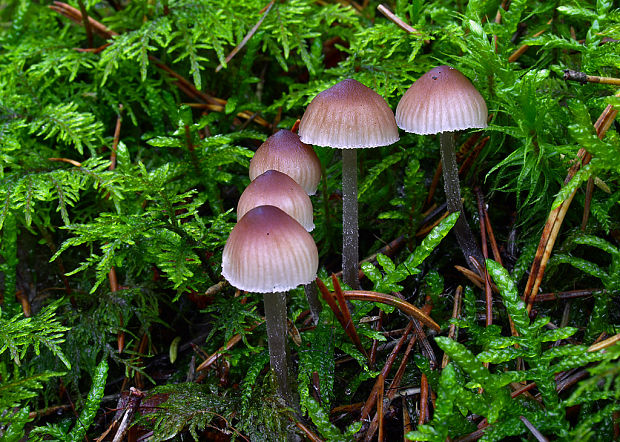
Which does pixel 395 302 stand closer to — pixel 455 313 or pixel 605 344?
pixel 455 313

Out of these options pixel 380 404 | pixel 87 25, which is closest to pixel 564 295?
pixel 380 404

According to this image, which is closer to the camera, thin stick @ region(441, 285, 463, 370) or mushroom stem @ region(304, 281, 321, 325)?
thin stick @ region(441, 285, 463, 370)

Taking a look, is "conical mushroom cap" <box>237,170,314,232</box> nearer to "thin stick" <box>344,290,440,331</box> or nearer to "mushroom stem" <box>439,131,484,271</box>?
"thin stick" <box>344,290,440,331</box>

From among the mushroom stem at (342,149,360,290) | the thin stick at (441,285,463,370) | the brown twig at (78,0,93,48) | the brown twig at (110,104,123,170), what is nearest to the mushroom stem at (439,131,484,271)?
the thin stick at (441,285,463,370)

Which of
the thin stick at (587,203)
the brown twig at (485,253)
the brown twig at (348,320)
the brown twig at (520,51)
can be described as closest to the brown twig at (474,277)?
the brown twig at (485,253)

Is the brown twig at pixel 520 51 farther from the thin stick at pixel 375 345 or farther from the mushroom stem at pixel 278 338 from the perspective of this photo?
the mushroom stem at pixel 278 338

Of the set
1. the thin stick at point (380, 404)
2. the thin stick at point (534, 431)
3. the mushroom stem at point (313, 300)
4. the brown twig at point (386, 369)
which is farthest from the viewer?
the mushroom stem at point (313, 300)

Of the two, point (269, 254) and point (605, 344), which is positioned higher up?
point (269, 254)
